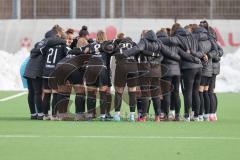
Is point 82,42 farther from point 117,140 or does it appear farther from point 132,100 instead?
point 117,140

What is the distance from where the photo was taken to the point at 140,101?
2356cm

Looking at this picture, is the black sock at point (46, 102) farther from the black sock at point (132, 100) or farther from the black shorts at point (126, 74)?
the black sock at point (132, 100)

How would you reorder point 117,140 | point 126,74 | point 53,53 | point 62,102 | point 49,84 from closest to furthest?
point 117,140 → point 126,74 → point 53,53 → point 49,84 → point 62,102

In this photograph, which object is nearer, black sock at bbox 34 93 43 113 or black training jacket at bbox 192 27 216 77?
black training jacket at bbox 192 27 216 77

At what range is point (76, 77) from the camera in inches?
916

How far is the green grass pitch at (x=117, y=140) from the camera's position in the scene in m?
15.9

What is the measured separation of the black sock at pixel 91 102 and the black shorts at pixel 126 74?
2.04ft

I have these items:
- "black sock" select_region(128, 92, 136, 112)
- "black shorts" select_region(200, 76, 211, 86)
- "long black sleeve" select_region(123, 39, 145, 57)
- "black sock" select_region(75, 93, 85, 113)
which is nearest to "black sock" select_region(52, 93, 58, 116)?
"black sock" select_region(75, 93, 85, 113)

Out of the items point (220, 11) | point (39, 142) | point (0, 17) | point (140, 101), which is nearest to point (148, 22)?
point (220, 11)

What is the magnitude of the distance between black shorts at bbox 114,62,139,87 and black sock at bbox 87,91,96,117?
2.04 feet

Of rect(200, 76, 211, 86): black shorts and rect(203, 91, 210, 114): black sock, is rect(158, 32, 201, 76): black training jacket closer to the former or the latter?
rect(200, 76, 211, 86): black shorts

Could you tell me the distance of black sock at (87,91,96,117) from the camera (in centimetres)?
2342

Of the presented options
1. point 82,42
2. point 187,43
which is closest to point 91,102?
point 82,42

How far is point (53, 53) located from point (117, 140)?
5.43m
